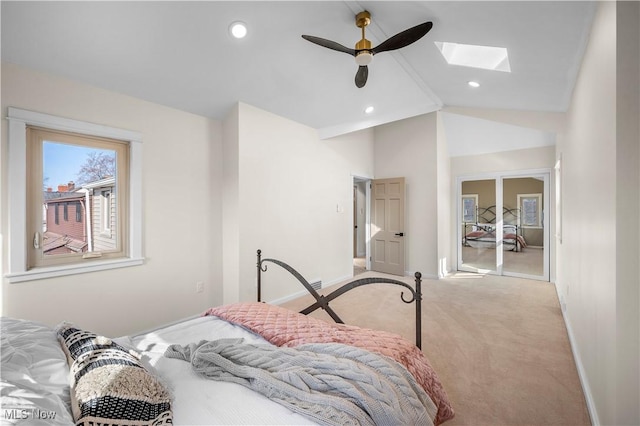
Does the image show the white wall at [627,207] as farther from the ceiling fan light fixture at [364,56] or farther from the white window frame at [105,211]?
the white window frame at [105,211]

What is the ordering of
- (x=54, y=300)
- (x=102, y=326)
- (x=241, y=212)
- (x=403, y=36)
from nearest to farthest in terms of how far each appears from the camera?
(x=403, y=36), (x=54, y=300), (x=102, y=326), (x=241, y=212)

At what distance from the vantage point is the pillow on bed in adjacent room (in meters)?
0.81

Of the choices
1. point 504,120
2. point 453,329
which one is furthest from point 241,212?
point 504,120

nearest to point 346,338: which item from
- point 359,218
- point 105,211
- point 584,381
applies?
point 584,381

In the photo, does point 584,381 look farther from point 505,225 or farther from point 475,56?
point 505,225

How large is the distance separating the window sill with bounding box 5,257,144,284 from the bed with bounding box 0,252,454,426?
4.57ft

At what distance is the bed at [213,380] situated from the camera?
83 cm

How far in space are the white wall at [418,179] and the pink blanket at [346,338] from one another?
159 inches

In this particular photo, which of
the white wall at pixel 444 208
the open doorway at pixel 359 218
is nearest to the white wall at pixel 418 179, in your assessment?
the white wall at pixel 444 208

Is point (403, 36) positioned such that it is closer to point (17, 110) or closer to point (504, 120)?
point (504, 120)

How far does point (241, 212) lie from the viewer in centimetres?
344

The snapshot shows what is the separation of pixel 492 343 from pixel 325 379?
2476 mm

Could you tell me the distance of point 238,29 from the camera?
7.98ft

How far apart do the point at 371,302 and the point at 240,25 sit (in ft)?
11.8
